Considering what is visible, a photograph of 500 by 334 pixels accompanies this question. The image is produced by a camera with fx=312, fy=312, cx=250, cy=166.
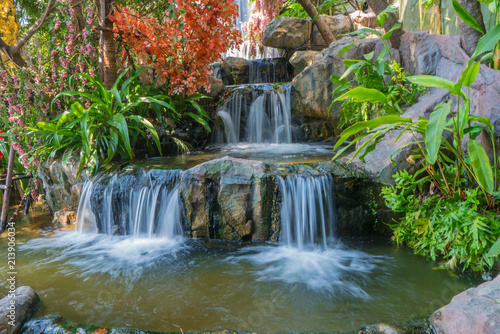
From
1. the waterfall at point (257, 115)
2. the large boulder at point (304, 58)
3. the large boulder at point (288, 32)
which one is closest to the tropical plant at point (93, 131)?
the waterfall at point (257, 115)

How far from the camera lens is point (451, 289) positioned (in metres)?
2.45

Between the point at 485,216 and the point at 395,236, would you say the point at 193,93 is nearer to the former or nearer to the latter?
the point at 395,236

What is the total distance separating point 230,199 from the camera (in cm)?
359

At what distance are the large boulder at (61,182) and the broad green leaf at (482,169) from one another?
A: 174 inches

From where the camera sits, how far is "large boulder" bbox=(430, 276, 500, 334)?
65.4 inches

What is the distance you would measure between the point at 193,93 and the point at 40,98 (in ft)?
7.76

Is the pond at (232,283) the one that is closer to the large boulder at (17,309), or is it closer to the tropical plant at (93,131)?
the large boulder at (17,309)

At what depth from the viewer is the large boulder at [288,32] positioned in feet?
27.7

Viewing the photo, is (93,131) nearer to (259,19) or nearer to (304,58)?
(304,58)

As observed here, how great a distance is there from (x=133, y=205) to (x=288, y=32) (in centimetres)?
665

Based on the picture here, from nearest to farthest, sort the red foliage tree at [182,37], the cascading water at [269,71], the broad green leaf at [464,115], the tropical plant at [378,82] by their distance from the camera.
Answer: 1. the broad green leaf at [464,115]
2. the tropical plant at [378,82]
3. the red foliage tree at [182,37]
4. the cascading water at [269,71]

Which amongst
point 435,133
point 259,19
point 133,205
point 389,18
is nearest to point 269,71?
point 259,19

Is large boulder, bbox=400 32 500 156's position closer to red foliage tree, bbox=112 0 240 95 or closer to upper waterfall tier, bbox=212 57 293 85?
red foliage tree, bbox=112 0 240 95

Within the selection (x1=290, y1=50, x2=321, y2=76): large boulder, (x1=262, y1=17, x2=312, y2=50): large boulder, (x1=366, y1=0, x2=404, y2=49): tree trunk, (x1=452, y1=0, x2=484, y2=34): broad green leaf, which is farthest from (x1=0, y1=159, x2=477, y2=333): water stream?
(x1=262, y1=17, x2=312, y2=50): large boulder
